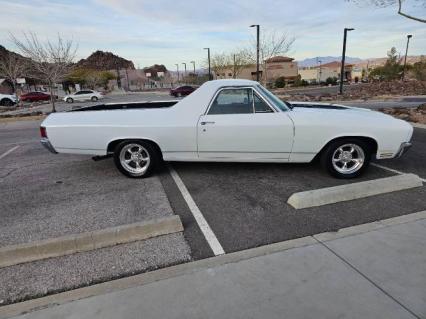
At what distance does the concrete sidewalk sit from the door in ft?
6.19

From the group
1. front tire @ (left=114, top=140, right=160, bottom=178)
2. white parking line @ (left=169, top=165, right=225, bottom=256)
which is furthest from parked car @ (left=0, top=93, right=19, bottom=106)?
white parking line @ (left=169, top=165, right=225, bottom=256)

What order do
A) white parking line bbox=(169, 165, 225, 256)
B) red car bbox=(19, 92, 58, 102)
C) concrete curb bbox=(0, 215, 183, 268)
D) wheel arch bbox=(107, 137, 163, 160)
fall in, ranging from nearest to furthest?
concrete curb bbox=(0, 215, 183, 268), white parking line bbox=(169, 165, 225, 256), wheel arch bbox=(107, 137, 163, 160), red car bbox=(19, 92, 58, 102)

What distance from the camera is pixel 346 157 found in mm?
4672

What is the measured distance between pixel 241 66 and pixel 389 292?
5176 centimetres

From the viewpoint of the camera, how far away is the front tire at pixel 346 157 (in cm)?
457

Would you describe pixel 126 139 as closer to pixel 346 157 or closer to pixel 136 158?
pixel 136 158

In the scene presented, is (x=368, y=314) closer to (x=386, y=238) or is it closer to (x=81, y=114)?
(x=386, y=238)

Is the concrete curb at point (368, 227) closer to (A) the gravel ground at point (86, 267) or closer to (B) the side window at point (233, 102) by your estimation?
(A) the gravel ground at point (86, 267)

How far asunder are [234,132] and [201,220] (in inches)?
62.5

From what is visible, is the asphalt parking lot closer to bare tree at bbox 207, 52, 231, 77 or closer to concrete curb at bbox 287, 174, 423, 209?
concrete curb at bbox 287, 174, 423, 209

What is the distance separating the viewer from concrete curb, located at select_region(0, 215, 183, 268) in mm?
2897

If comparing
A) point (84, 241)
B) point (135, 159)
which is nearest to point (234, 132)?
point (135, 159)

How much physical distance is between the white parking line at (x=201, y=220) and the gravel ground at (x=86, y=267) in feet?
0.87

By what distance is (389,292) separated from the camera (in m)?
2.32
